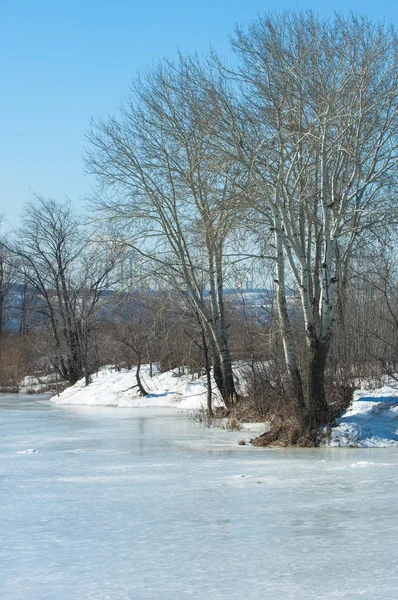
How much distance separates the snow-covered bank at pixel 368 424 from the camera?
12984 mm

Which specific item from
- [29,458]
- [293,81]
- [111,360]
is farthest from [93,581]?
[111,360]

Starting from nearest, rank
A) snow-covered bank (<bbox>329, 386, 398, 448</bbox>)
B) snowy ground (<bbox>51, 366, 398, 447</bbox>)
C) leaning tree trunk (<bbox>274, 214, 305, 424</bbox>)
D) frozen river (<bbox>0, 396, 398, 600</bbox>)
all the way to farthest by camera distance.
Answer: frozen river (<bbox>0, 396, 398, 600</bbox>)
snow-covered bank (<bbox>329, 386, 398, 448</bbox>)
snowy ground (<bbox>51, 366, 398, 447</bbox>)
leaning tree trunk (<bbox>274, 214, 305, 424</bbox>)

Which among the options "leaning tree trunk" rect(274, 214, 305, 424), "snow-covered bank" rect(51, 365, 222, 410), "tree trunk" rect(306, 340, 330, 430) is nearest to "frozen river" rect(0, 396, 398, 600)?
"tree trunk" rect(306, 340, 330, 430)

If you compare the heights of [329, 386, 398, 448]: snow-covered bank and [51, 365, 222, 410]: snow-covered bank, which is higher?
[51, 365, 222, 410]: snow-covered bank

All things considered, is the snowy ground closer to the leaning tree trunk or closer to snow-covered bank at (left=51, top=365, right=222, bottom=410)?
snow-covered bank at (left=51, top=365, right=222, bottom=410)

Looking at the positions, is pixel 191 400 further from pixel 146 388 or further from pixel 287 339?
pixel 287 339

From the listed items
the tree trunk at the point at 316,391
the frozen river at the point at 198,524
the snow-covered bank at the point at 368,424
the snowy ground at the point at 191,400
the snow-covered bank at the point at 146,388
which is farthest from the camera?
the snow-covered bank at the point at 146,388

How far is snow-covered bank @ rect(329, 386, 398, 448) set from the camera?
13.0 metres

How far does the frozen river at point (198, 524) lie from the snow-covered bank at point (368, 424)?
0.57 m

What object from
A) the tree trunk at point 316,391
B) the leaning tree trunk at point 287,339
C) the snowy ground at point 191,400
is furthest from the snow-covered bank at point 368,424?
the leaning tree trunk at point 287,339

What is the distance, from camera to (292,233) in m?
13.7

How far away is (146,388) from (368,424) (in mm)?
17017

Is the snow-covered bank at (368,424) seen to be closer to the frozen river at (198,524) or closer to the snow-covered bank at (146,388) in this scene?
the frozen river at (198,524)

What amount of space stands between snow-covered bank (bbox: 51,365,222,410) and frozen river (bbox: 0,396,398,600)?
11.6 m
